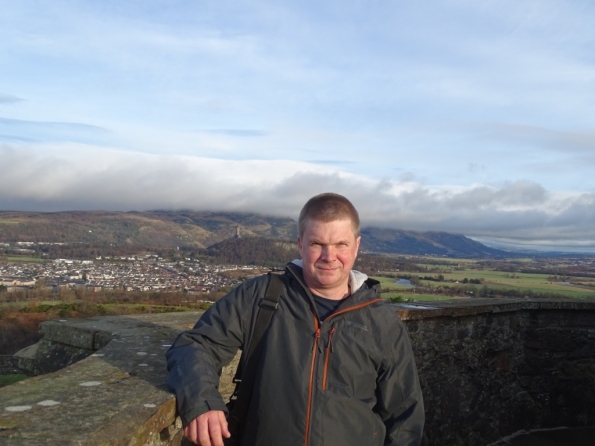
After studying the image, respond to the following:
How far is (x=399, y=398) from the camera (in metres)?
2.26

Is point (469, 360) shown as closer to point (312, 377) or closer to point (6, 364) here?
point (312, 377)

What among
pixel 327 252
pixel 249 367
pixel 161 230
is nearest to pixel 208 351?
pixel 249 367

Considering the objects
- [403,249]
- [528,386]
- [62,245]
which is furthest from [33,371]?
[403,249]

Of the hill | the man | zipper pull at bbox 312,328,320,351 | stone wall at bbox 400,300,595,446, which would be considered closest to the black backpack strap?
the man

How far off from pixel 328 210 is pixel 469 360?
3.46 m

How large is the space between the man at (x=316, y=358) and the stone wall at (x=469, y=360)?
0.96 ft

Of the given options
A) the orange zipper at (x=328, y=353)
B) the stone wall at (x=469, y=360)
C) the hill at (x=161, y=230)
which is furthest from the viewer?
the hill at (x=161, y=230)

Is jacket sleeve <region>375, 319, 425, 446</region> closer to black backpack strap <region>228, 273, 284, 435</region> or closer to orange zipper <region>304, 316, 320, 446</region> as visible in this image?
orange zipper <region>304, 316, 320, 446</region>

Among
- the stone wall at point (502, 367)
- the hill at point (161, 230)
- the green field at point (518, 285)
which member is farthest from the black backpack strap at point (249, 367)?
the hill at point (161, 230)

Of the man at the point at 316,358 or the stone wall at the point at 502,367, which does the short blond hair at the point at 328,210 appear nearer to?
the man at the point at 316,358

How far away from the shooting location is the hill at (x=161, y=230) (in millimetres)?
56125

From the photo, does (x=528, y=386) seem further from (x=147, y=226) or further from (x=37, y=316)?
(x=147, y=226)

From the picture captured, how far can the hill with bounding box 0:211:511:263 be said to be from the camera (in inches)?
2210

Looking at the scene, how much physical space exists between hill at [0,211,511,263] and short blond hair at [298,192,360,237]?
33500 millimetres
